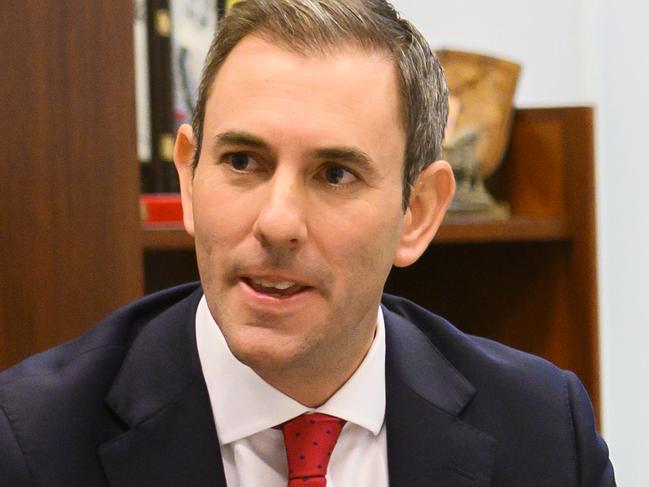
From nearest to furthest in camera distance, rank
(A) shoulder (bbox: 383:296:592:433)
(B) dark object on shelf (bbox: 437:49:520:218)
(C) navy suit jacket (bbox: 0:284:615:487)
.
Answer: (C) navy suit jacket (bbox: 0:284:615:487)
(A) shoulder (bbox: 383:296:592:433)
(B) dark object on shelf (bbox: 437:49:520:218)

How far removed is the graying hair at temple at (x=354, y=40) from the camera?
1.38m

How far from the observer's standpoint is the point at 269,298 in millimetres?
1298

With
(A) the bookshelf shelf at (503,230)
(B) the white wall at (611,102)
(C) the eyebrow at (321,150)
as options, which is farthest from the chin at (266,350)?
(B) the white wall at (611,102)

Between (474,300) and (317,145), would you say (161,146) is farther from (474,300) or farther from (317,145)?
(474,300)

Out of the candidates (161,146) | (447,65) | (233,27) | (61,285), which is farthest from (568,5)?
(61,285)

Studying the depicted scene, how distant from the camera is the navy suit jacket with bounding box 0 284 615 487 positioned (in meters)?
1.37

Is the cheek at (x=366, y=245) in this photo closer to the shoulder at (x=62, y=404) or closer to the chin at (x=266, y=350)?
the chin at (x=266, y=350)

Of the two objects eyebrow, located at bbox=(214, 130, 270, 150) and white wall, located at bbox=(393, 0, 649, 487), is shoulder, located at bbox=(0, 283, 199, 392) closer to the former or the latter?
eyebrow, located at bbox=(214, 130, 270, 150)

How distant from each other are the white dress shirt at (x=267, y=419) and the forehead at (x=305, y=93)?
0.29 m

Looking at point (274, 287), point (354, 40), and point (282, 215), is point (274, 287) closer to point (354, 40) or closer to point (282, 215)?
point (282, 215)

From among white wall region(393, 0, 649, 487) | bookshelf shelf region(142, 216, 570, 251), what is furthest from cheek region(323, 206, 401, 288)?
white wall region(393, 0, 649, 487)

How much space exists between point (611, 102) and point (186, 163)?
1.58 meters

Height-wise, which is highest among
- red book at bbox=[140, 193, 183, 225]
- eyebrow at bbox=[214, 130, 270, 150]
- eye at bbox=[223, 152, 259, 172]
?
eyebrow at bbox=[214, 130, 270, 150]

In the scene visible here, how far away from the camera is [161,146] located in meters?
1.80
